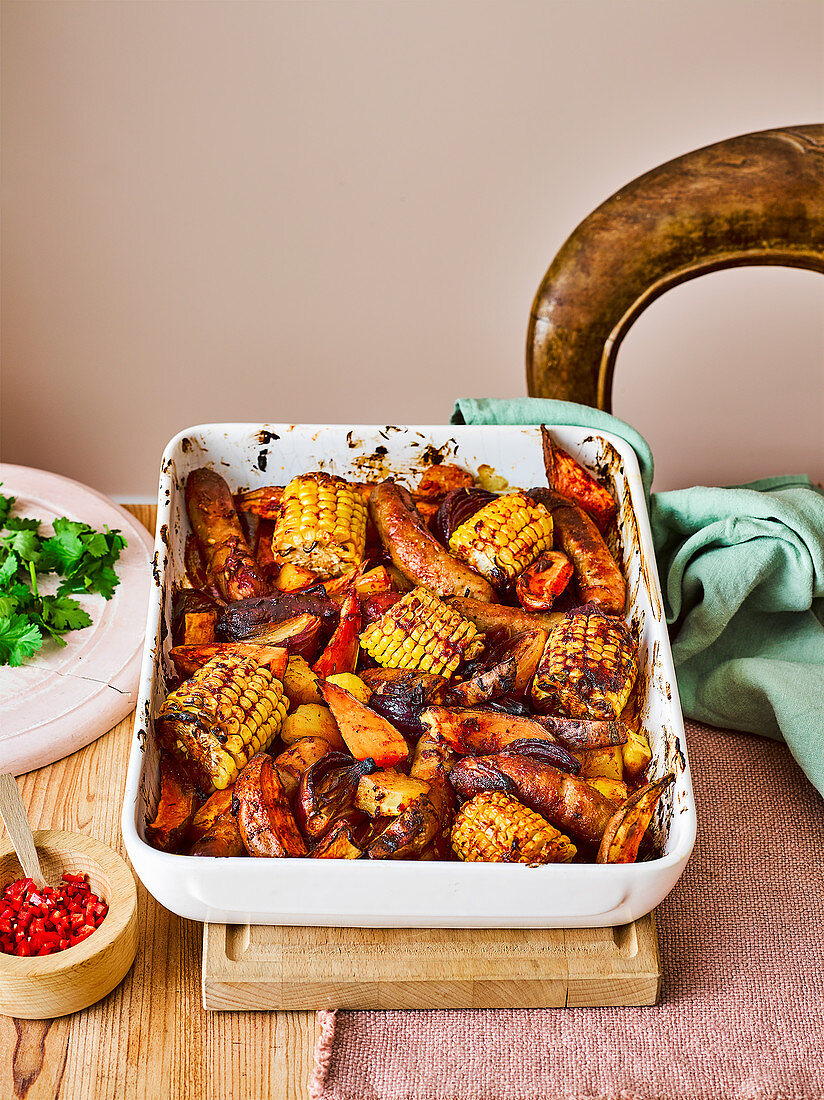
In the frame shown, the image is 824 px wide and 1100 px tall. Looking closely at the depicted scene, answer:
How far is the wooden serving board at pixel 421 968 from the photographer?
0.85 metres

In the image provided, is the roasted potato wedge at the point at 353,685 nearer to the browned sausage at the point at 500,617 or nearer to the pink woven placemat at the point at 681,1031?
the browned sausage at the point at 500,617

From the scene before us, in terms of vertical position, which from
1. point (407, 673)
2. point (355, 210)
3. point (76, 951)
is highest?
point (355, 210)

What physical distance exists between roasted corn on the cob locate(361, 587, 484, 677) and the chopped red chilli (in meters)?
0.33

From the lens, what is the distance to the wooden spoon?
0.82 meters

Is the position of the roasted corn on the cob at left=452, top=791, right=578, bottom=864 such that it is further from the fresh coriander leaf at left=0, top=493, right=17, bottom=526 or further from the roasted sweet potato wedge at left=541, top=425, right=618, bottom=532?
the fresh coriander leaf at left=0, top=493, right=17, bottom=526

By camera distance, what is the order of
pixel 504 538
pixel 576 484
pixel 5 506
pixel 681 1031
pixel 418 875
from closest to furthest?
pixel 418 875 < pixel 681 1031 < pixel 504 538 < pixel 576 484 < pixel 5 506

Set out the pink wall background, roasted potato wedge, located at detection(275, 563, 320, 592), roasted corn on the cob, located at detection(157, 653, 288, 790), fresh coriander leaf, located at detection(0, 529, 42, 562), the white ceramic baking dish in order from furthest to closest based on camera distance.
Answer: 1. the pink wall background
2. fresh coriander leaf, located at detection(0, 529, 42, 562)
3. roasted potato wedge, located at detection(275, 563, 320, 592)
4. roasted corn on the cob, located at detection(157, 653, 288, 790)
5. the white ceramic baking dish

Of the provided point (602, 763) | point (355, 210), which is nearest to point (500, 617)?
point (602, 763)

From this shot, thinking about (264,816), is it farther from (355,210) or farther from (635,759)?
(355,210)

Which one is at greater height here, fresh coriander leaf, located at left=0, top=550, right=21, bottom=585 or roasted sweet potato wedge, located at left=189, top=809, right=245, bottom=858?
fresh coriander leaf, located at left=0, top=550, right=21, bottom=585

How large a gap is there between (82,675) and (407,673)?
0.38 metres

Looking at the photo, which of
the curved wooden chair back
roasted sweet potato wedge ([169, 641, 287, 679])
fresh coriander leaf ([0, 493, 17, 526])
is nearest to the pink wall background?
the curved wooden chair back

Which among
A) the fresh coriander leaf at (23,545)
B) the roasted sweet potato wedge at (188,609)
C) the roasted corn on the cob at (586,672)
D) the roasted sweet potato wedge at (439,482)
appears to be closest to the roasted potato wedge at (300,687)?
the roasted sweet potato wedge at (188,609)

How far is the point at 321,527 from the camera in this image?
1.10m
